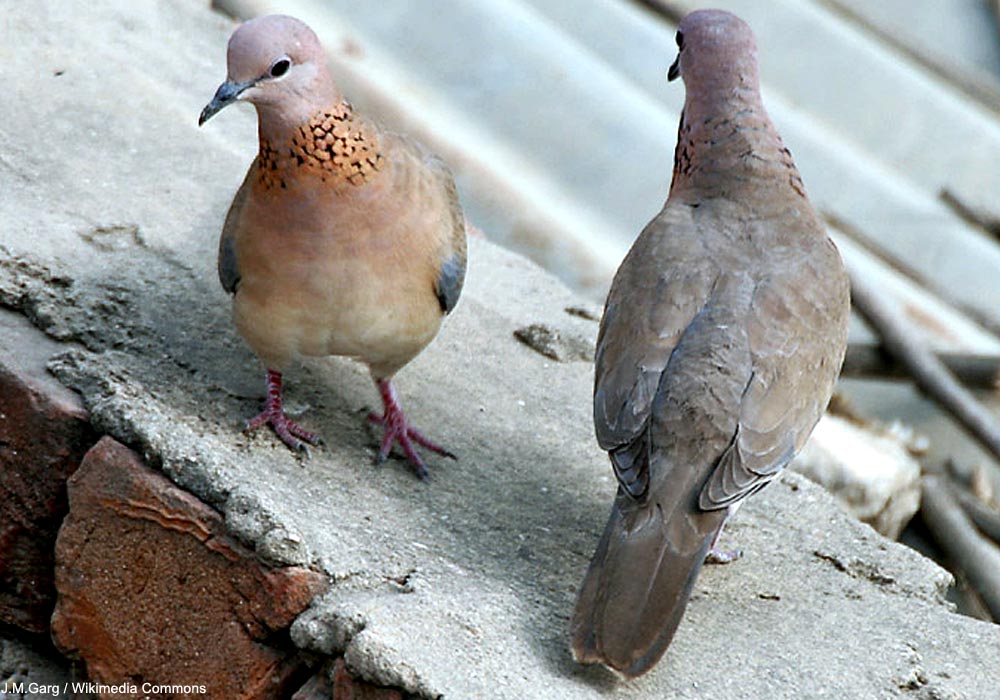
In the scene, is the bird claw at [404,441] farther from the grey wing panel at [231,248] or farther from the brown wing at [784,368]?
the brown wing at [784,368]

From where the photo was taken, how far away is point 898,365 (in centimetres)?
591

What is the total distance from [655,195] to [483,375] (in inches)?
84.6

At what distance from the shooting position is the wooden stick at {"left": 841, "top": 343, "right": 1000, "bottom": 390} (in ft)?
19.2

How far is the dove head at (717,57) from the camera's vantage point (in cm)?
361

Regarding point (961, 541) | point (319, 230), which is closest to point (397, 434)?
point (319, 230)

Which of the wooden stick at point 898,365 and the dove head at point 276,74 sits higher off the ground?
the dove head at point 276,74

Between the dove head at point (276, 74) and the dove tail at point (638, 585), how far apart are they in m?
1.08

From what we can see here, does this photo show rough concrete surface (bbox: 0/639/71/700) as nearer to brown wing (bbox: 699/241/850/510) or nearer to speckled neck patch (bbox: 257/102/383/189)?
speckled neck patch (bbox: 257/102/383/189)

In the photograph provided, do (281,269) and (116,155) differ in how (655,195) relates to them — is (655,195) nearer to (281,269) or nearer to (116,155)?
(116,155)

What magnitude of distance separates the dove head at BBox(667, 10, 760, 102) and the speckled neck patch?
2.90ft

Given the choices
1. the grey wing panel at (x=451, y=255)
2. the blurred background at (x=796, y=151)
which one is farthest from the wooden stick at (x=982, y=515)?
the grey wing panel at (x=451, y=255)

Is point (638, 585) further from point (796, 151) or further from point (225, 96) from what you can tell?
point (796, 151)

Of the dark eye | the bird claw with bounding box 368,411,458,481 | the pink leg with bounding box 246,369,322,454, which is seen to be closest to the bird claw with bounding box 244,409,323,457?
the pink leg with bounding box 246,369,322,454

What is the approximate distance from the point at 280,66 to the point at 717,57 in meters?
1.13
